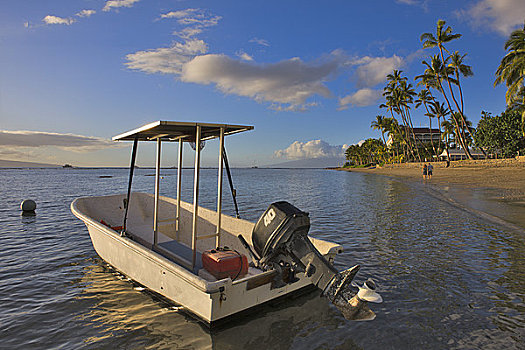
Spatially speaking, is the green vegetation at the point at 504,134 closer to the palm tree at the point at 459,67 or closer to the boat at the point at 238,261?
the palm tree at the point at 459,67

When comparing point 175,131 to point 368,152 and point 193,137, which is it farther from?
point 368,152

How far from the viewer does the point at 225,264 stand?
457 cm

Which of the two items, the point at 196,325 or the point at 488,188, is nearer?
the point at 196,325

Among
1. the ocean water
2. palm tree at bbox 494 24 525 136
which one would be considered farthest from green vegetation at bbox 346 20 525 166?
the ocean water

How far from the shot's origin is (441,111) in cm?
5722

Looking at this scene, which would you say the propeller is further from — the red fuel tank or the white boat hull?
the red fuel tank

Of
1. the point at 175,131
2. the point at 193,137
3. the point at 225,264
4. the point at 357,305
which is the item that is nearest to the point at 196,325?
the point at 225,264

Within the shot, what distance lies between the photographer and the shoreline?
512 inches

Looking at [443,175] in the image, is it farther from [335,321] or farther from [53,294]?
[53,294]

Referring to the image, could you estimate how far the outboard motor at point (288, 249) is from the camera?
3.83 meters

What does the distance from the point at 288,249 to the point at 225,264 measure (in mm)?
1077

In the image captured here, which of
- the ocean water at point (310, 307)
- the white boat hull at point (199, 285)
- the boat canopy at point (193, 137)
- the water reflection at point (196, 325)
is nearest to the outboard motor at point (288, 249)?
the white boat hull at point (199, 285)

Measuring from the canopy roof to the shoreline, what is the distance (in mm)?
10886

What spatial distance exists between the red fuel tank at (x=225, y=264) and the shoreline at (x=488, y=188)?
1053cm
